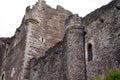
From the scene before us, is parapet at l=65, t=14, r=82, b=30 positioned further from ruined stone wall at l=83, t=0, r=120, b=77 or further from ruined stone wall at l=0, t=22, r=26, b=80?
ruined stone wall at l=0, t=22, r=26, b=80

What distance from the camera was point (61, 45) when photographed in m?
15.0

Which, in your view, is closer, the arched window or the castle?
the castle

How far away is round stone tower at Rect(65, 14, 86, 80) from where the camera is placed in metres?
12.6

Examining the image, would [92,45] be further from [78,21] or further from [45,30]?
[45,30]

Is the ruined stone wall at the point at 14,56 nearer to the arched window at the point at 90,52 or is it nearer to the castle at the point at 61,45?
the castle at the point at 61,45

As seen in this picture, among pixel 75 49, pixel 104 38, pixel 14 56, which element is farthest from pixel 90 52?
pixel 14 56

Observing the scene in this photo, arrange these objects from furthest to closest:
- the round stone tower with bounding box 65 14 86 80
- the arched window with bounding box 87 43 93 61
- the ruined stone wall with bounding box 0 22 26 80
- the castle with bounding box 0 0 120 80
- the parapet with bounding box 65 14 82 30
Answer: the ruined stone wall with bounding box 0 22 26 80 → the parapet with bounding box 65 14 82 30 → the arched window with bounding box 87 43 93 61 → the round stone tower with bounding box 65 14 86 80 → the castle with bounding box 0 0 120 80

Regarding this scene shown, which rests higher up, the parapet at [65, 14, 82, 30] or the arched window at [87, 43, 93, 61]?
the parapet at [65, 14, 82, 30]

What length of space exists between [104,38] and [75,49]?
1.51 m

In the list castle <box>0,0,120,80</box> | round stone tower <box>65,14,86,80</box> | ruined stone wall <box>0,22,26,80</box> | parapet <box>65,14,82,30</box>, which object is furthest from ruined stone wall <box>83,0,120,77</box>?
ruined stone wall <box>0,22,26,80</box>

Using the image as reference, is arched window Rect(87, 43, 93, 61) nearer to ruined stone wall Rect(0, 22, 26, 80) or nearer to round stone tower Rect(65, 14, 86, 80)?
round stone tower Rect(65, 14, 86, 80)

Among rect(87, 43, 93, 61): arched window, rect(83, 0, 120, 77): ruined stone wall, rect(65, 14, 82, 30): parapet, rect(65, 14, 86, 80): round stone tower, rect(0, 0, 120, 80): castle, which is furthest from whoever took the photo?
rect(65, 14, 82, 30): parapet

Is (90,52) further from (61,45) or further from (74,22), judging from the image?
(61,45)

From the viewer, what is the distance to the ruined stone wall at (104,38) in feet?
37.5
